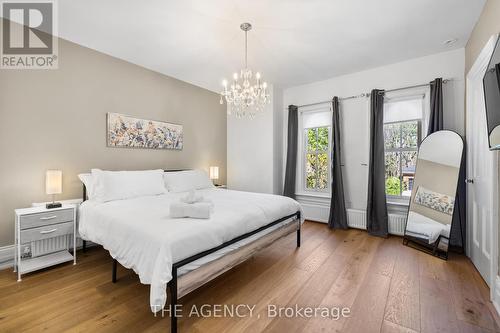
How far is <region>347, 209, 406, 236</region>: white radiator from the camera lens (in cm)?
354

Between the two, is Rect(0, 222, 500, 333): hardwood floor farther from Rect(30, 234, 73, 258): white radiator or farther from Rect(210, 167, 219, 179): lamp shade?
Rect(210, 167, 219, 179): lamp shade

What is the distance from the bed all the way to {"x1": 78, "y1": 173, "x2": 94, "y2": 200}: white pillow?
172mm

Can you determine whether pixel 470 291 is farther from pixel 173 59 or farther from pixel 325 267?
pixel 173 59

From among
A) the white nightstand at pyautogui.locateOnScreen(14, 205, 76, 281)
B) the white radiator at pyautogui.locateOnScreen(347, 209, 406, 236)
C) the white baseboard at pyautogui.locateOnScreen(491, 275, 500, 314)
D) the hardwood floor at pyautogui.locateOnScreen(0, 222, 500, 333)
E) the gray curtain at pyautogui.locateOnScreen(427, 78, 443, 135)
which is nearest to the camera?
the hardwood floor at pyautogui.locateOnScreen(0, 222, 500, 333)

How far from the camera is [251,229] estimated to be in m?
2.25

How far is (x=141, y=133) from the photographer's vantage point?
12.2ft

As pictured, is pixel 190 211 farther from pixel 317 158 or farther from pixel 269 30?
pixel 317 158

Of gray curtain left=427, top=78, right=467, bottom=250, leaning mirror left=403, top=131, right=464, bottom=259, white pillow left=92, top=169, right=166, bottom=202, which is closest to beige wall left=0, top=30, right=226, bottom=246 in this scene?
white pillow left=92, top=169, right=166, bottom=202

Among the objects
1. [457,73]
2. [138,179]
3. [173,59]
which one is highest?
[173,59]

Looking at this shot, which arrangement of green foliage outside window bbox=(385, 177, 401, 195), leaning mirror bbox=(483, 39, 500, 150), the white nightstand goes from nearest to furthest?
leaning mirror bbox=(483, 39, 500, 150) < the white nightstand < green foliage outside window bbox=(385, 177, 401, 195)

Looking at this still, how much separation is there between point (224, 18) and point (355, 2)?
1347 millimetres

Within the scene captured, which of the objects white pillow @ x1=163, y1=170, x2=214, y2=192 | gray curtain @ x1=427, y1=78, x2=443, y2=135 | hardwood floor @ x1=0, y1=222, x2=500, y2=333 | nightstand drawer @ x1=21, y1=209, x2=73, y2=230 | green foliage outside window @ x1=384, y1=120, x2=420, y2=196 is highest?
gray curtain @ x1=427, y1=78, x2=443, y2=135

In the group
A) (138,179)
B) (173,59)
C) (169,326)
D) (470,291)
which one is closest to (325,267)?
(470,291)

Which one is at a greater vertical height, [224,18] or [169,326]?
[224,18]
